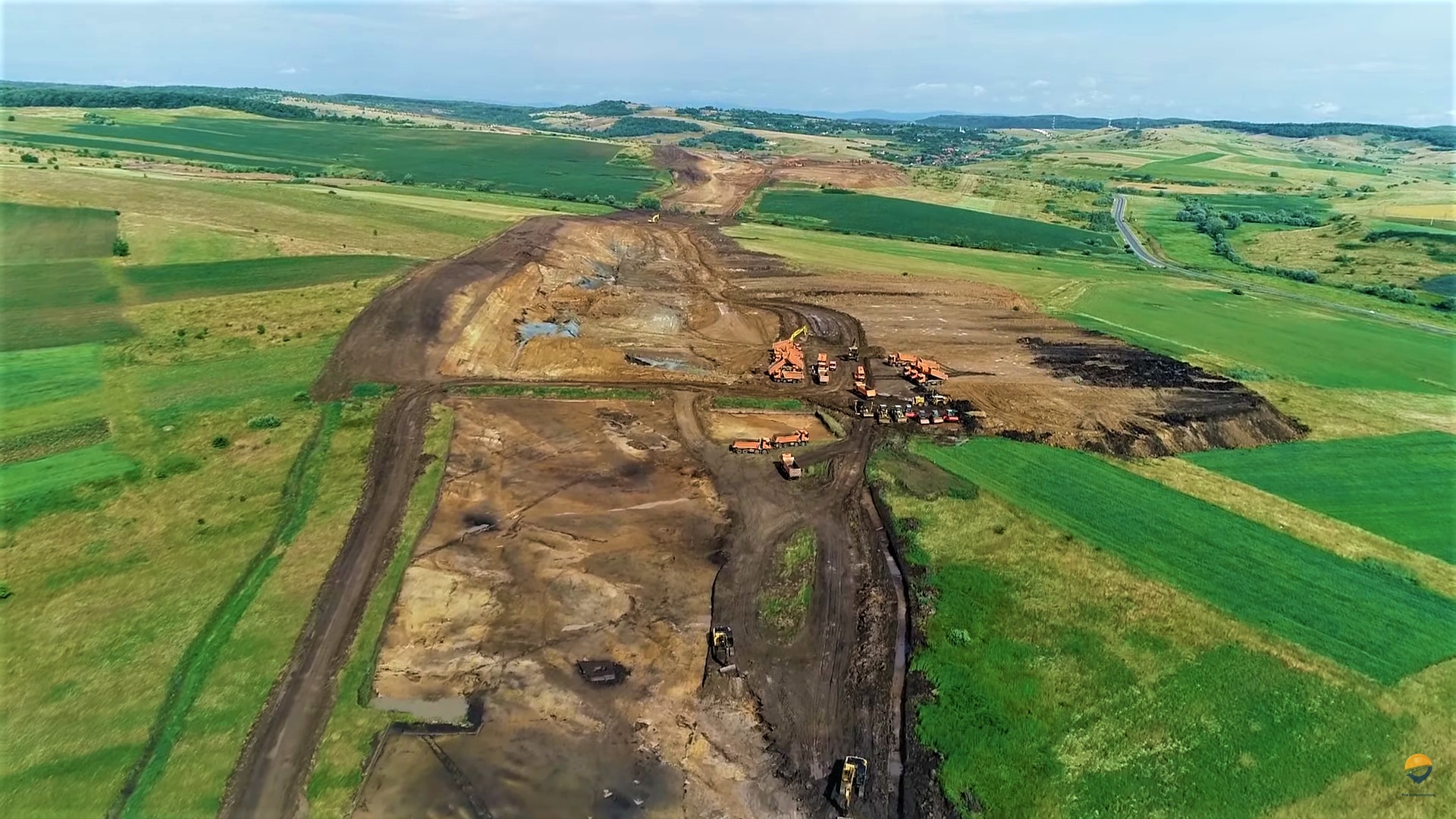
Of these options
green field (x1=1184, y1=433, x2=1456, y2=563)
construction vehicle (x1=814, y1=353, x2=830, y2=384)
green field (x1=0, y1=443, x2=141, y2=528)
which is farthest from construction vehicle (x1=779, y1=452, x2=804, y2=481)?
green field (x1=0, y1=443, x2=141, y2=528)

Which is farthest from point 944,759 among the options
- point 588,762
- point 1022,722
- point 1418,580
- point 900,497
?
point 1418,580

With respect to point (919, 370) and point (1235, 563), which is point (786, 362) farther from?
point (1235, 563)

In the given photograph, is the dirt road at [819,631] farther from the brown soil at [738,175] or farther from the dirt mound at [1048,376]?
the brown soil at [738,175]

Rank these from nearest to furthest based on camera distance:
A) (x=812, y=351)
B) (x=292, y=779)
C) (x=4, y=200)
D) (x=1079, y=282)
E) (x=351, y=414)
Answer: (x=292, y=779) < (x=351, y=414) < (x=812, y=351) < (x=4, y=200) < (x=1079, y=282)

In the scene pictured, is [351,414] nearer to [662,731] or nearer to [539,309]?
[539,309]

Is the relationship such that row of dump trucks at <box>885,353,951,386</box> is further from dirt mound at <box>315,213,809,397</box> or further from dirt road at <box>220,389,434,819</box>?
dirt road at <box>220,389,434,819</box>

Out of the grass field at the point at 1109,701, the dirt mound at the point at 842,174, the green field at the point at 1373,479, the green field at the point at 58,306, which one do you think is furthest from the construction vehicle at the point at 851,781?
the dirt mound at the point at 842,174
